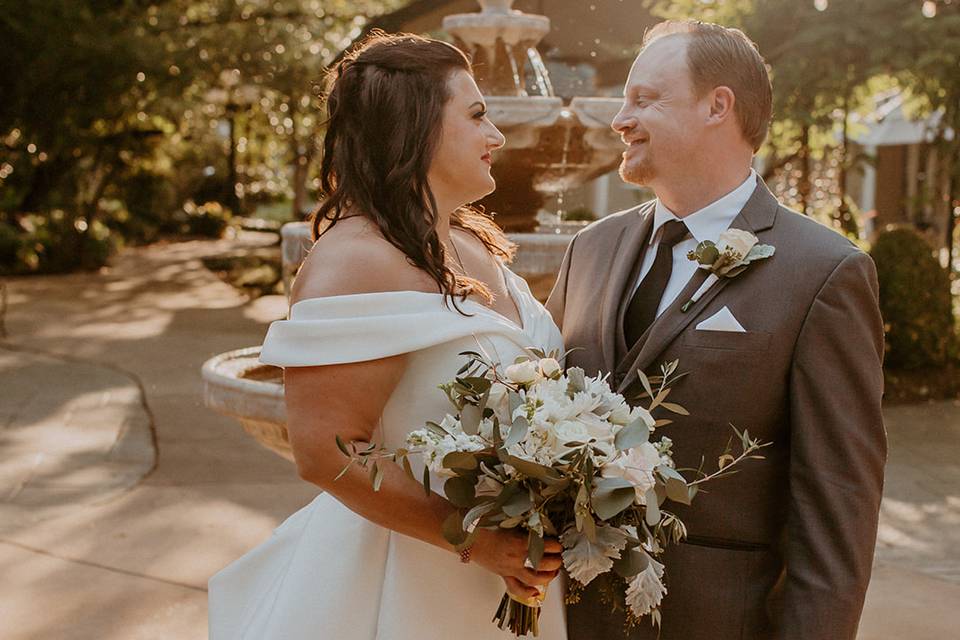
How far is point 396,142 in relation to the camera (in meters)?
2.45

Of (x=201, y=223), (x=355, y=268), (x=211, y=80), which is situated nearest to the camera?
(x=355, y=268)

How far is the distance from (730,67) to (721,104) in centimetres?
8

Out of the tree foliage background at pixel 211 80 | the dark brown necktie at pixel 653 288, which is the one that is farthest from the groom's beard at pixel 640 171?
the tree foliage background at pixel 211 80

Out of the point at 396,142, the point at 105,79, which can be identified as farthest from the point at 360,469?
the point at 105,79

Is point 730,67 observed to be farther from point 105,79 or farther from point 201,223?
point 201,223

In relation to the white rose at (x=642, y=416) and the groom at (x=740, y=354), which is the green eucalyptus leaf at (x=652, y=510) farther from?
the groom at (x=740, y=354)

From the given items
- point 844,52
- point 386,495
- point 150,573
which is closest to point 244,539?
point 150,573

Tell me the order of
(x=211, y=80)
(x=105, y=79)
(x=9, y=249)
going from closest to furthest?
(x=105, y=79) < (x=211, y=80) < (x=9, y=249)

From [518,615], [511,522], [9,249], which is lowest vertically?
[9,249]

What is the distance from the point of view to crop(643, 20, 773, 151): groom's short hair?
2.55 metres

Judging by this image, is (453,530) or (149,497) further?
(149,497)

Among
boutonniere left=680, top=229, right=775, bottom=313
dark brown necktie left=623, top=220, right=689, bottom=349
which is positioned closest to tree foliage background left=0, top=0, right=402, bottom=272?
dark brown necktie left=623, top=220, right=689, bottom=349

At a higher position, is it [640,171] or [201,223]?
[640,171]

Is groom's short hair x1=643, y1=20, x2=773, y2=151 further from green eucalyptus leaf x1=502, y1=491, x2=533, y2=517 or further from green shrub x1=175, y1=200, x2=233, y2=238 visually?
green shrub x1=175, y1=200, x2=233, y2=238
